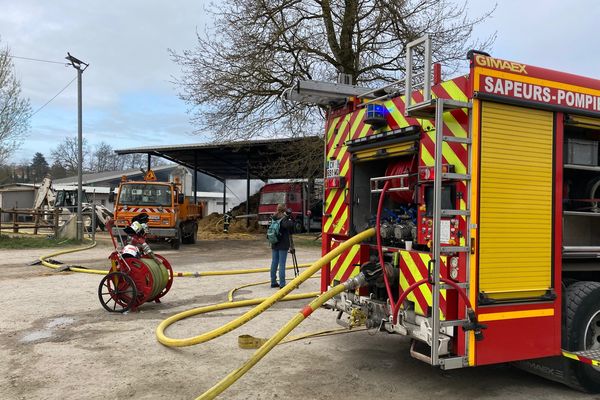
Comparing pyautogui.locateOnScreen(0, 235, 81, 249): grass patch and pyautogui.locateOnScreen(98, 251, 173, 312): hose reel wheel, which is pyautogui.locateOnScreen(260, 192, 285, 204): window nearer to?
pyautogui.locateOnScreen(0, 235, 81, 249): grass patch

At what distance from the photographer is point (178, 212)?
713 inches

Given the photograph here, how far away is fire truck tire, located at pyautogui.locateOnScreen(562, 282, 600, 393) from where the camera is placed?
14.4 ft

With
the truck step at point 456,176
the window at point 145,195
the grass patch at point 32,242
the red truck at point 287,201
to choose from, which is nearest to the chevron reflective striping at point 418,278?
the truck step at point 456,176

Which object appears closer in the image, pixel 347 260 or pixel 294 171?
pixel 347 260

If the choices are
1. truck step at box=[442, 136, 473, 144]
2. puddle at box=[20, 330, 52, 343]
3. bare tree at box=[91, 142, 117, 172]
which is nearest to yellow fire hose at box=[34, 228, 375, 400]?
truck step at box=[442, 136, 473, 144]

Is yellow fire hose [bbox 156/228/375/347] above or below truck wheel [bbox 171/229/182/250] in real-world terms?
above

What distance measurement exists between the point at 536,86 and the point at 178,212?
15.4 metres

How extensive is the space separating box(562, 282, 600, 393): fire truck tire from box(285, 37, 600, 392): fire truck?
1 cm

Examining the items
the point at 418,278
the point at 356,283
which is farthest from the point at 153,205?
the point at 418,278

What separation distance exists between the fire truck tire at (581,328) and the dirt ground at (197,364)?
6.8 inches

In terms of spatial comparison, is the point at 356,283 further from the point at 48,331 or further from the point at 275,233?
the point at 275,233

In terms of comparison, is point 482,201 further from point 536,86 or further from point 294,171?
point 294,171

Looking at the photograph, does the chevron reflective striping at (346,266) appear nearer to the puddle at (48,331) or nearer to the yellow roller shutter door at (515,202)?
the yellow roller shutter door at (515,202)

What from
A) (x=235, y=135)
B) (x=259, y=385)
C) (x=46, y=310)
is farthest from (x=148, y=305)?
(x=235, y=135)
